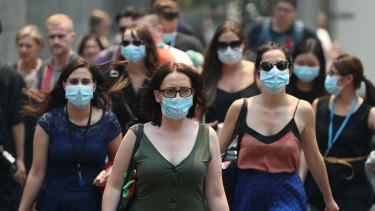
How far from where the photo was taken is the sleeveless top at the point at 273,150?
21.1 feet

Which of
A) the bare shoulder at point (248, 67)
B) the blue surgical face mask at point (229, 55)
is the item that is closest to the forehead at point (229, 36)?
the blue surgical face mask at point (229, 55)

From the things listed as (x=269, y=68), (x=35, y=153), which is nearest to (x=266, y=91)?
(x=269, y=68)

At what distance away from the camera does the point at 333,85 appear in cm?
805

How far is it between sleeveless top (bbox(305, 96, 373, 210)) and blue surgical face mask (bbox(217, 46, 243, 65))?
3.99 feet

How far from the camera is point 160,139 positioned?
5.75 metres

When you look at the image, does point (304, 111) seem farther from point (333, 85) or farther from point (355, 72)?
point (355, 72)

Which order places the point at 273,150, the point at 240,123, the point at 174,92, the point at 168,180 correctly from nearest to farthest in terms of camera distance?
the point at 168,180, the point at 174,92, the point at 273,150, the point at 240,123

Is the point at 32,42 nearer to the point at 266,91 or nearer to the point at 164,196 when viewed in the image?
the point at 266,91

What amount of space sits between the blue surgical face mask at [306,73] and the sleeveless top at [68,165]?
8.74ft

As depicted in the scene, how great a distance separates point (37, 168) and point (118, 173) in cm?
128

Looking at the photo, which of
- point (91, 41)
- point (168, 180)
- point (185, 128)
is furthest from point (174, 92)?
point (91, 41)

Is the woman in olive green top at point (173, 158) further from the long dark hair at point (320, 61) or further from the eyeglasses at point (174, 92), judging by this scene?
the long dark hair at point (320, 61)

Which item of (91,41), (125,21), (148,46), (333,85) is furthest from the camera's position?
(91,41)

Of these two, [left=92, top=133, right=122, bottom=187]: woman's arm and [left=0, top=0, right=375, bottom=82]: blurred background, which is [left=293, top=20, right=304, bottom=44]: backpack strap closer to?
[left=0, top=0, right=375, bottom=82]: blurred background
